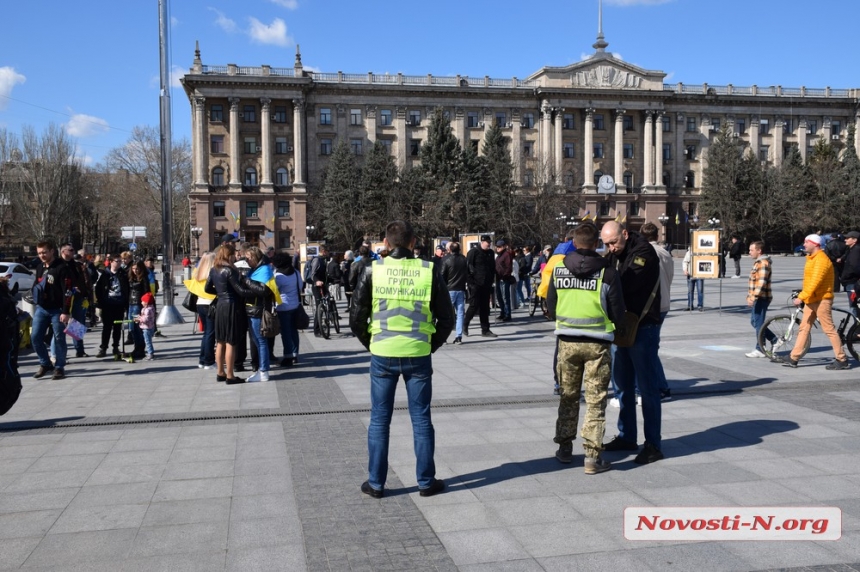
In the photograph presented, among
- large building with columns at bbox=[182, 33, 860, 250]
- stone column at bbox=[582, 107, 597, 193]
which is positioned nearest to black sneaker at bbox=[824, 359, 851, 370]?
large building with columns at bbox=[182, 33, 860, 250]

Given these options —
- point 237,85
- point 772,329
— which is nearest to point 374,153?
point 237,85

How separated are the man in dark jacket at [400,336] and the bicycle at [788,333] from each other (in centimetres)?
813

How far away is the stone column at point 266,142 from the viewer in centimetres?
8044

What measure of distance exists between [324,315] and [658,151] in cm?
7926

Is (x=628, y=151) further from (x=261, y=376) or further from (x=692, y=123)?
(x=261, y=376)

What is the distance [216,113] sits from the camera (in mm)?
80938

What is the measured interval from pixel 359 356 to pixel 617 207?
7837 cm

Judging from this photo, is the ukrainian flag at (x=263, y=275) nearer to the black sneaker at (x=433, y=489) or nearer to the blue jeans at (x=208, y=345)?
the blue jeans at (x=208, y=345)

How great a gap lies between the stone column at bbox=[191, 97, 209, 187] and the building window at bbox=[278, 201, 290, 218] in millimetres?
7798

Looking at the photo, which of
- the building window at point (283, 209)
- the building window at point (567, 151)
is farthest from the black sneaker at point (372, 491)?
the building window at point (567, 151)

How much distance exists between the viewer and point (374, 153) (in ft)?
244

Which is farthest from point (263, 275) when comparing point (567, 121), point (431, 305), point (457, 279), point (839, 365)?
point (567, 121)

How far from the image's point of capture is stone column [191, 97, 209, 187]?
79.4 m

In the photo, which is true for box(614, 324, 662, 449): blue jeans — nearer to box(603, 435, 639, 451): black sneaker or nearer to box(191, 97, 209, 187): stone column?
box(603, 435, 639, 451): black sneaker
